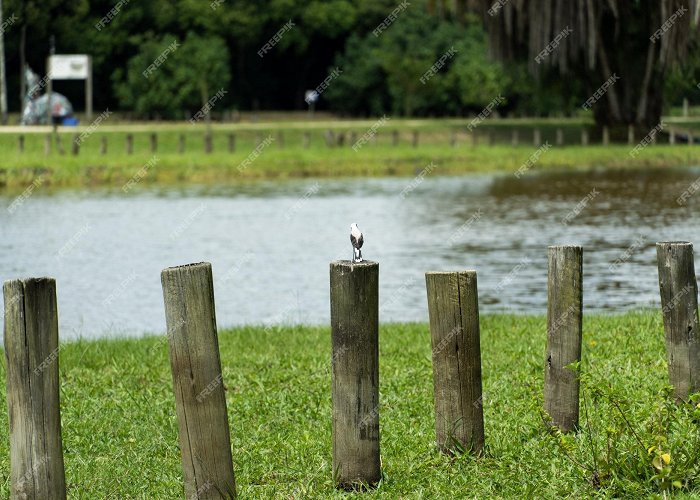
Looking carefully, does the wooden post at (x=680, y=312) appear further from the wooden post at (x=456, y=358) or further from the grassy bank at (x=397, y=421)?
the wooden post at (x=456, y=358)

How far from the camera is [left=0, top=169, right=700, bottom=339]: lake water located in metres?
17.7

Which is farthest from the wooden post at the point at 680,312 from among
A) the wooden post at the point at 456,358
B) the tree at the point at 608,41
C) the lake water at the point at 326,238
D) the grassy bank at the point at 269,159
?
the tree at the point at 608,41

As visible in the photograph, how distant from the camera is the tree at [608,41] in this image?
140ft

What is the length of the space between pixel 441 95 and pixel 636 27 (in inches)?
1155

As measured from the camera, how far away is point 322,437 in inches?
344

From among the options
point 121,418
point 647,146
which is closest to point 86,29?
point 647,146

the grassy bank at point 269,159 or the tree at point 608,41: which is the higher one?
the tree at point 608,41

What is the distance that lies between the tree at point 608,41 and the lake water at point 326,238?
194 inches

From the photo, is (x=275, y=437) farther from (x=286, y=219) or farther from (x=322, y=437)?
(x=286, y=219)

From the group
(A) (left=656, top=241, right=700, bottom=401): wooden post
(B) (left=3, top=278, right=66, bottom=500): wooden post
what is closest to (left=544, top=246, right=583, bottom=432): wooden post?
(A) (left=656, top=241, right=700, bottom=401): wooden post

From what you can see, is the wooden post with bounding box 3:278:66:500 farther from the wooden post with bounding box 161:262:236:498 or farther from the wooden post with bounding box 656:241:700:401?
the wooden post with bounding box 656:241:700:401

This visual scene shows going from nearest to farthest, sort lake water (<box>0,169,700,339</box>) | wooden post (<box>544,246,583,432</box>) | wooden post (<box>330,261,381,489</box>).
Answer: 1. wooden post (<box>330,261,381,489</box>)
2. wooden post (<box>544,246,583,432</box>)
3. lake water (<box>0,169,700,339</box>)

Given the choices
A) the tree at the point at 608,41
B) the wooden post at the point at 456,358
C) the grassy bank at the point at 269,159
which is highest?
the tree at the point at 608,41

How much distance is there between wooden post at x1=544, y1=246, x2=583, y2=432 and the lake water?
7.10 m
